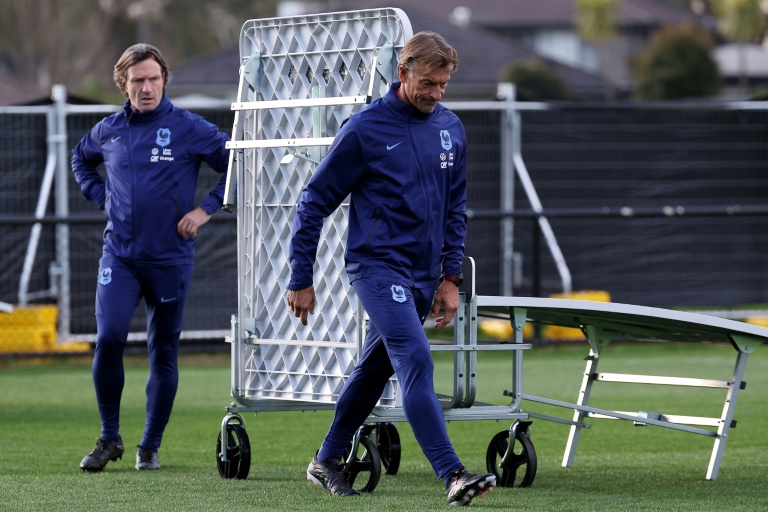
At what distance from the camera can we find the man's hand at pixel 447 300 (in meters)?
6.47

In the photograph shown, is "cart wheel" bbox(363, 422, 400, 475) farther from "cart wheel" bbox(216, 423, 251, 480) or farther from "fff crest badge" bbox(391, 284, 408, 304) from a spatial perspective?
"fff crest badge" bbox(391, 284, 408, 304)

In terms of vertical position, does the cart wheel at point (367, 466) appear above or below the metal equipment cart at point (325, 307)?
below

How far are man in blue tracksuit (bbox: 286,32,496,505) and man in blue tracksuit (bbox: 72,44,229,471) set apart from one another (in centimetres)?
152

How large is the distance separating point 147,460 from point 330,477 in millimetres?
1458

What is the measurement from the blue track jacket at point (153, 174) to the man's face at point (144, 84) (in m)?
0.06

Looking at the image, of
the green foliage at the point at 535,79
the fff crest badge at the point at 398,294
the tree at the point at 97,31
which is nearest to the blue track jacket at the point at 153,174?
the fff crest badge at the point at 398,294

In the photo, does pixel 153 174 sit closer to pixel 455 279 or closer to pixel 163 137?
pixel 163 137

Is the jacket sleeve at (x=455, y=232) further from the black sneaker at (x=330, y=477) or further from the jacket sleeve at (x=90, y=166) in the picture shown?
the jacket sleeve at (x=90, y=166)

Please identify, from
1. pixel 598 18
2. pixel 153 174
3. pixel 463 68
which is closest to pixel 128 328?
pixel 153 174

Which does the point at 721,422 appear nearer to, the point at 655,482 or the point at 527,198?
the point at 655,482

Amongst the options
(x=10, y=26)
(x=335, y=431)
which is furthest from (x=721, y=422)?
(x=10, y=26)

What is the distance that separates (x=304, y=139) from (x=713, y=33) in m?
64.1

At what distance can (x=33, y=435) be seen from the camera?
30.1ft

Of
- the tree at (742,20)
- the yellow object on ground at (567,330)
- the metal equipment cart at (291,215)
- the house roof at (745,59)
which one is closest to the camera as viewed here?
the metal equipment cart at (291,215)
